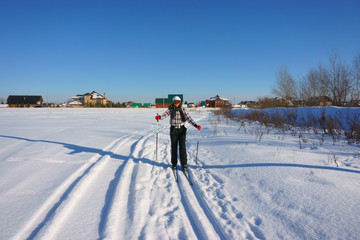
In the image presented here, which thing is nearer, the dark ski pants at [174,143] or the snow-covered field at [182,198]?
the snow-covered field at [182,198]

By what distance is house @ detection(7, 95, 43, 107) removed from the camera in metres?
68.4

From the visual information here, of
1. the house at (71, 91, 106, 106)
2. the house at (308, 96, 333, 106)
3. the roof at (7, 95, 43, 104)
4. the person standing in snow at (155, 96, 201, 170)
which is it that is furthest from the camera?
the house at (71, 91, 106, 106)

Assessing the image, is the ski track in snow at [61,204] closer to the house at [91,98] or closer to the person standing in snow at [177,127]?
the person standing in snow at [177,127]

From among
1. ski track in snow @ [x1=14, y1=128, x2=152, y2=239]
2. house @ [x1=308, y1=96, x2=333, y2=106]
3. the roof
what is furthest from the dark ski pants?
the roof

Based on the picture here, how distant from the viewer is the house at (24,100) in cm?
6838

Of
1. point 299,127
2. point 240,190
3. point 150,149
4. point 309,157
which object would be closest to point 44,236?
point 240,190

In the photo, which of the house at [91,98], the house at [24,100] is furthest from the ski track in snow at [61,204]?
the house at [24,100]

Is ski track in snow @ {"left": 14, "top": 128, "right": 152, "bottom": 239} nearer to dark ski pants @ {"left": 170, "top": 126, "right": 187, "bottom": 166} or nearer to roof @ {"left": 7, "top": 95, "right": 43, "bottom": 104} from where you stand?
dark ski pants @ {"left": 170, "top": 126, "right": 187, "bottom": 166}

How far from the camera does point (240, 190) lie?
10.9ft

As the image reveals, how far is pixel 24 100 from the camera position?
230 ft

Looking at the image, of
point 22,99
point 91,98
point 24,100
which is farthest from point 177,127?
point 22,99

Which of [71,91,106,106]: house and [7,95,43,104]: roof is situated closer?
[7,95,43,104]: roof

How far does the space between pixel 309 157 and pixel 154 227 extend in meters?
4.73

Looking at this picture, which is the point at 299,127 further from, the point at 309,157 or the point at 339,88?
the point at 309,157
